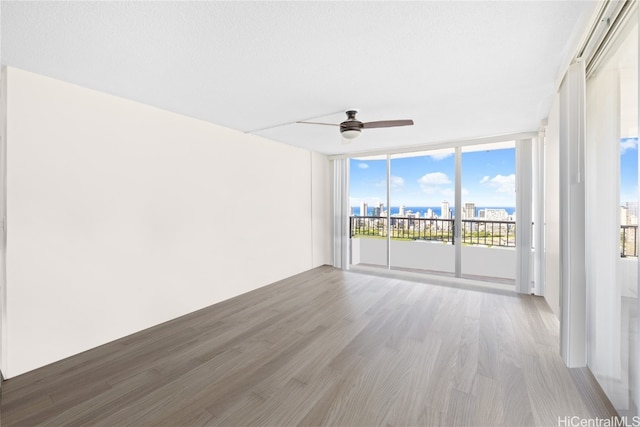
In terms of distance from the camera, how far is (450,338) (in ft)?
8.32

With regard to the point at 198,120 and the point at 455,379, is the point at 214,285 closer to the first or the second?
the point at 198,120

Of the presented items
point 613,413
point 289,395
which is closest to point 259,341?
point 289,395

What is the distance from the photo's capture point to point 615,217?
1586mm

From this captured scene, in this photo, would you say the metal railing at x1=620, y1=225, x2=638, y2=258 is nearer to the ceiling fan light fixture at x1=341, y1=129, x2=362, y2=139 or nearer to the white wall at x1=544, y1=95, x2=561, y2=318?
the white wall at x1=544, y1=95, x2=561, y2=318

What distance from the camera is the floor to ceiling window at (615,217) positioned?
148cm

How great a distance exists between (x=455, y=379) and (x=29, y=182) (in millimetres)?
3504

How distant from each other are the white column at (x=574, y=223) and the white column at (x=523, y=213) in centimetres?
195

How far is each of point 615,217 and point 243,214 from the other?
365 centimetres

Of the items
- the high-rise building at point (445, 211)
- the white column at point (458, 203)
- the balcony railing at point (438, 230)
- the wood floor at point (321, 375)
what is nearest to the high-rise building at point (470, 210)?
the balcony railing at point (438, 230)

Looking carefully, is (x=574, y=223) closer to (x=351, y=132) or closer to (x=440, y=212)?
(x=351, y=132)

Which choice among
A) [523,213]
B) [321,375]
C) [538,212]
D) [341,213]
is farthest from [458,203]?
[321,375]

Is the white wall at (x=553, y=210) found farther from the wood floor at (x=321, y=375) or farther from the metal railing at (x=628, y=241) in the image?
the metal railing at (x=628, y=241)

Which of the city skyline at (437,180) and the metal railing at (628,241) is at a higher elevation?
the city skyline at (437,180)

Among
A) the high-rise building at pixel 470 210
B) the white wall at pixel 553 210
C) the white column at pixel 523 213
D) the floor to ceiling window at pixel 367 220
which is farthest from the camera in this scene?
the floor to ceiling window at pixel 367 220
